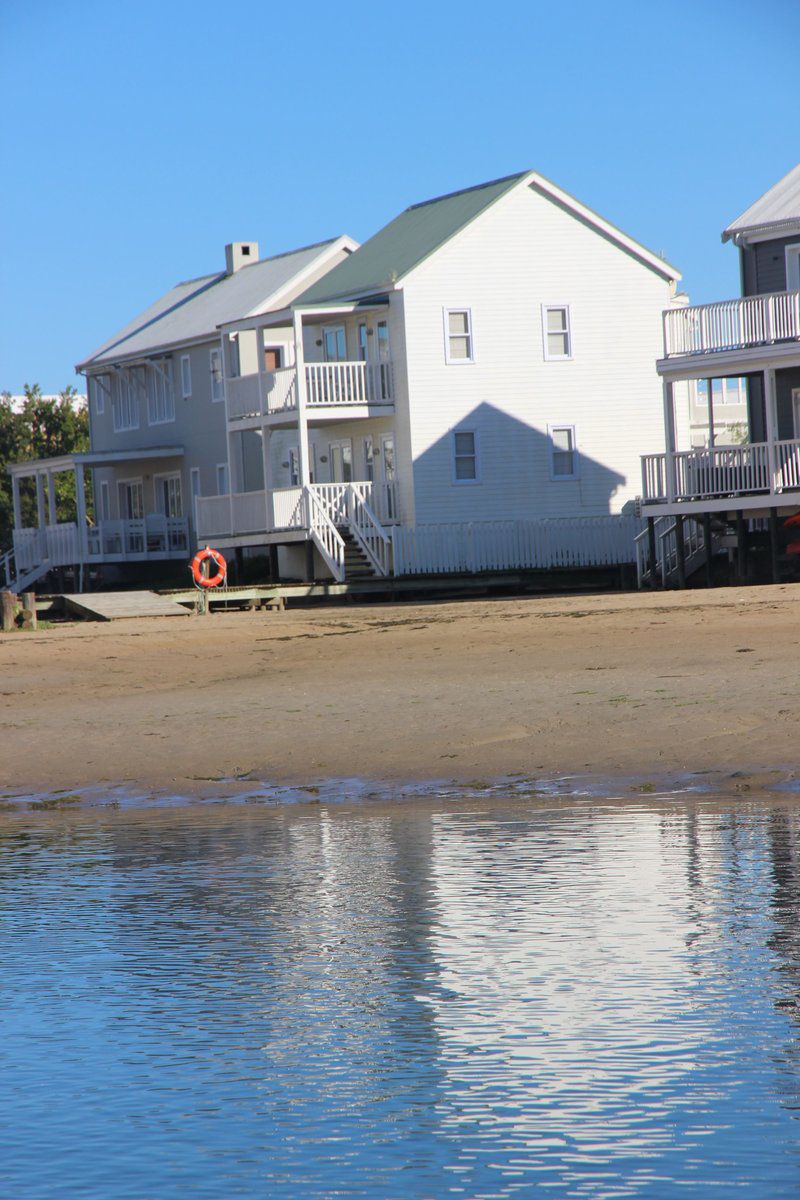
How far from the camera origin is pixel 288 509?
41.3m

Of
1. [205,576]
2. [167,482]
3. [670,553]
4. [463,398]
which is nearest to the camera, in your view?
[205,576]

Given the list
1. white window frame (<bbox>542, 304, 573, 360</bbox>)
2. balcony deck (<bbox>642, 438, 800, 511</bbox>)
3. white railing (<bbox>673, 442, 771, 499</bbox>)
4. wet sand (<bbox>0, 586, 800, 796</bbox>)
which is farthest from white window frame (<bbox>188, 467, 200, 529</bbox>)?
wet sand (<bbox>0, 586, 800, 796</bbox>)

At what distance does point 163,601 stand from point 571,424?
42.2ft

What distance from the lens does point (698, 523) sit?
1448 inches

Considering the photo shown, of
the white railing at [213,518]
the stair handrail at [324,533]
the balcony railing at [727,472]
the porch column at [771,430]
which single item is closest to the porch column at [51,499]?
the white railing at [213,518]

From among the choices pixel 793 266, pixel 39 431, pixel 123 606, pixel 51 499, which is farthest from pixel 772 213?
pixel 39 431

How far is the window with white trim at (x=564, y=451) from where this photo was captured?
4350cm

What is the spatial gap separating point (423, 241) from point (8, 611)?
643 inches

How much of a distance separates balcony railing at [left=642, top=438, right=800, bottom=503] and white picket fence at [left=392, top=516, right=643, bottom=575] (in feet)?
13.8

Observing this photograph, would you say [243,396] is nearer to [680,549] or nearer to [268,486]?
[268,486]

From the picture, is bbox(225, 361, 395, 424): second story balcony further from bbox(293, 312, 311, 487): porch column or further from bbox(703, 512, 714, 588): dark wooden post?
bbox(703, 512, 714, 588): dark wooden post

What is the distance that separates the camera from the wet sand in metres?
15.1

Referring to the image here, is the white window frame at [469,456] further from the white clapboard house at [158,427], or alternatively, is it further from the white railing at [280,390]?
the white clapboard house at [158,427]

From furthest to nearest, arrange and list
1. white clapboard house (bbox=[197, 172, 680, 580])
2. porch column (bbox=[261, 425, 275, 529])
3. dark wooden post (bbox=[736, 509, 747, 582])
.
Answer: porch column (bbox=[261, 425, 275, 529]) → white clapboard house (bbox=[197, 172, 680, 580]) → dark wooden post (bbox=[736, 509, 747, 582])
